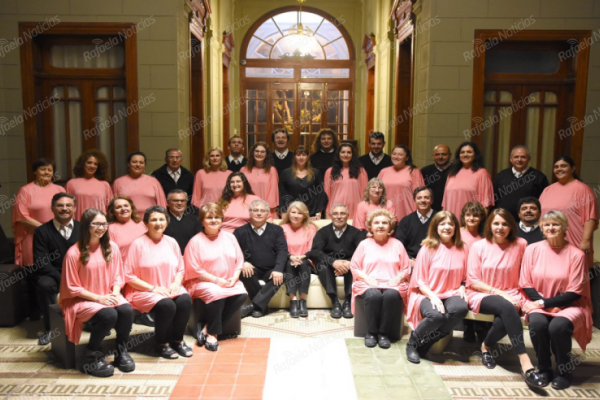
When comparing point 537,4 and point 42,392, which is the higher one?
point 537,4

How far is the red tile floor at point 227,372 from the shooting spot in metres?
3.48

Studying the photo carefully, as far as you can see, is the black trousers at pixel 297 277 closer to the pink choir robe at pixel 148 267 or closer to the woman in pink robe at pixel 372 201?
the woman in pink robe at pixel 372 201

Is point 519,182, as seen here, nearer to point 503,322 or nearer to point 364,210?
point 364,210

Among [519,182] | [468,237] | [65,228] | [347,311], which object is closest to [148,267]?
[65,228]

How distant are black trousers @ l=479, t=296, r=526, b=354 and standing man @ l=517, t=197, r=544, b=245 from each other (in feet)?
2.38

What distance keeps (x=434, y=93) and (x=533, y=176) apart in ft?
5.00

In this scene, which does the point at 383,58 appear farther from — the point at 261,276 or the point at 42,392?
the point at 42,392

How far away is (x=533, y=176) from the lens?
5035 millimetres

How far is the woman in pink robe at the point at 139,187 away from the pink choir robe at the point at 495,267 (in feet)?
9.34

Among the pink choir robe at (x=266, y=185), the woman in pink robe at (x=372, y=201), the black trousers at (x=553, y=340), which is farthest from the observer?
the pink choir robe at (x=266, y=185)

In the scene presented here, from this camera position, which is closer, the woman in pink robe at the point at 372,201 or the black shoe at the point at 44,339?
the black shoe at the point at 44,339

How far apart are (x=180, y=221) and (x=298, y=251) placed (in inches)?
43.0

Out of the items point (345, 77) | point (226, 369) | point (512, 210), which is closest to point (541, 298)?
point (512, 210)

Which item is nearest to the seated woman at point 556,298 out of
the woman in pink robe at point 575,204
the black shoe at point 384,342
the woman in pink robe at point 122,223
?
the woman in pink robe at point 575,204
